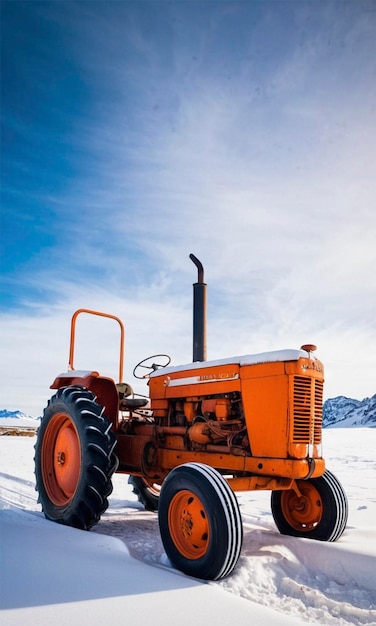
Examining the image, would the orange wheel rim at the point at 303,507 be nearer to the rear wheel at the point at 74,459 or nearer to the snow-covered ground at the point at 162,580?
the snow-covered ground at the point at 162,580

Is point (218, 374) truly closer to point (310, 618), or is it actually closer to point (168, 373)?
point (168, 373)

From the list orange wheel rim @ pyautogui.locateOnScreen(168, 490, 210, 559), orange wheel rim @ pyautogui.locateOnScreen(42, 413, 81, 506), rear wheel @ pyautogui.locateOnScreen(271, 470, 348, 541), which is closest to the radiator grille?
rear wheel @ pyautogui.locateOnScreen(271, 470, 348, 541)

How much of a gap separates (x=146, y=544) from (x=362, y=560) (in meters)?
1.69

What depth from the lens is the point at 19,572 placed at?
2.87 m

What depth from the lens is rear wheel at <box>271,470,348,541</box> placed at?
435 cm

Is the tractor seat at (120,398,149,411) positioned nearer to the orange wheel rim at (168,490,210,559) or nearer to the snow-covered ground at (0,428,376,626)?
the snow-covered ground at (0,428,376,626)

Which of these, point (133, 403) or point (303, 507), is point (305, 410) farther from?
point (133, 403)

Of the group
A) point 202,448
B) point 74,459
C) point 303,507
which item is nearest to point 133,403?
point 74,459

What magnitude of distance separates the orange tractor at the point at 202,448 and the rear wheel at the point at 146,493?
1.00 m

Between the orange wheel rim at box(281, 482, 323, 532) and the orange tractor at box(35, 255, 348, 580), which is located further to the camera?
the orange wheel rim at box(281, 482, 323, 532)

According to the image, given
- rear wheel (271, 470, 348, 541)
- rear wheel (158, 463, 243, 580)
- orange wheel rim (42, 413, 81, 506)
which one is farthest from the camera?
orange wheel rim (42, 413, 81, 506)

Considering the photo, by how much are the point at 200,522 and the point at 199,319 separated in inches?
99.2

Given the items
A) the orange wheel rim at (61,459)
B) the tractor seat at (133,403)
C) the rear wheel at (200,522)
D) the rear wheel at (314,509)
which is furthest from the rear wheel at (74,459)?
the rear wheel at (314,509)

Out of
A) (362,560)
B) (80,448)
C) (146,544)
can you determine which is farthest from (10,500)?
(362,560)
